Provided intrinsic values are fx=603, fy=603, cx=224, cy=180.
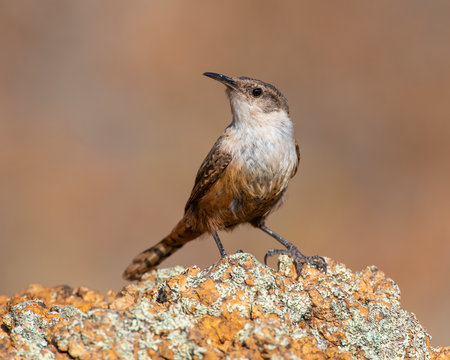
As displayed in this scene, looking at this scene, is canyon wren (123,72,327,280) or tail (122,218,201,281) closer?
canyon wren (123,72,327,280)

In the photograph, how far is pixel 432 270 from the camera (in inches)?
393

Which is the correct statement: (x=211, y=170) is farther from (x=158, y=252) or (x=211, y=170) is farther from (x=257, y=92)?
(x=158, y=252)

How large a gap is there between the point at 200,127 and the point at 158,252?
6.50 meters

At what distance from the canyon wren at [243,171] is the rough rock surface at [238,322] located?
1.07 m

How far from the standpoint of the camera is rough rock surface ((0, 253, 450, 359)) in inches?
126

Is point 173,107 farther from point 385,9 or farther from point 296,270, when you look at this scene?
point 296,270

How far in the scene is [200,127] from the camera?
12.2m

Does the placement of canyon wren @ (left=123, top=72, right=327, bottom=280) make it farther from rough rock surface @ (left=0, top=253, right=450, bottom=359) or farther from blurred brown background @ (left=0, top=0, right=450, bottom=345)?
blurred brown background @ (left=0, top=0, right=450, bottom=345)

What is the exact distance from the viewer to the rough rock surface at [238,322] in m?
3.21

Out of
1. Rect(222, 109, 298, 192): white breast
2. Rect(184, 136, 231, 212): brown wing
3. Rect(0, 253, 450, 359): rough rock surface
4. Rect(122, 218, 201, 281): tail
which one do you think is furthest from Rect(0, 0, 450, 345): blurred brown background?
Rect(0, 253, 450, 359): rough rock surface

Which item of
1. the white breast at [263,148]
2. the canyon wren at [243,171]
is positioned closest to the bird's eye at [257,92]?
the canyon wren at [243,171]

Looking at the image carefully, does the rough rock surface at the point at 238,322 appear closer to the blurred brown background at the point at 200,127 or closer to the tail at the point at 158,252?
the tail at the point at 158,252

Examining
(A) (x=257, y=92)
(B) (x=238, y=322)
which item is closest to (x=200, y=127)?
(A) (x=257, y=92)

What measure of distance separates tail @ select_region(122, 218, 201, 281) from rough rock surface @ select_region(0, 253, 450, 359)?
47.5 inches
